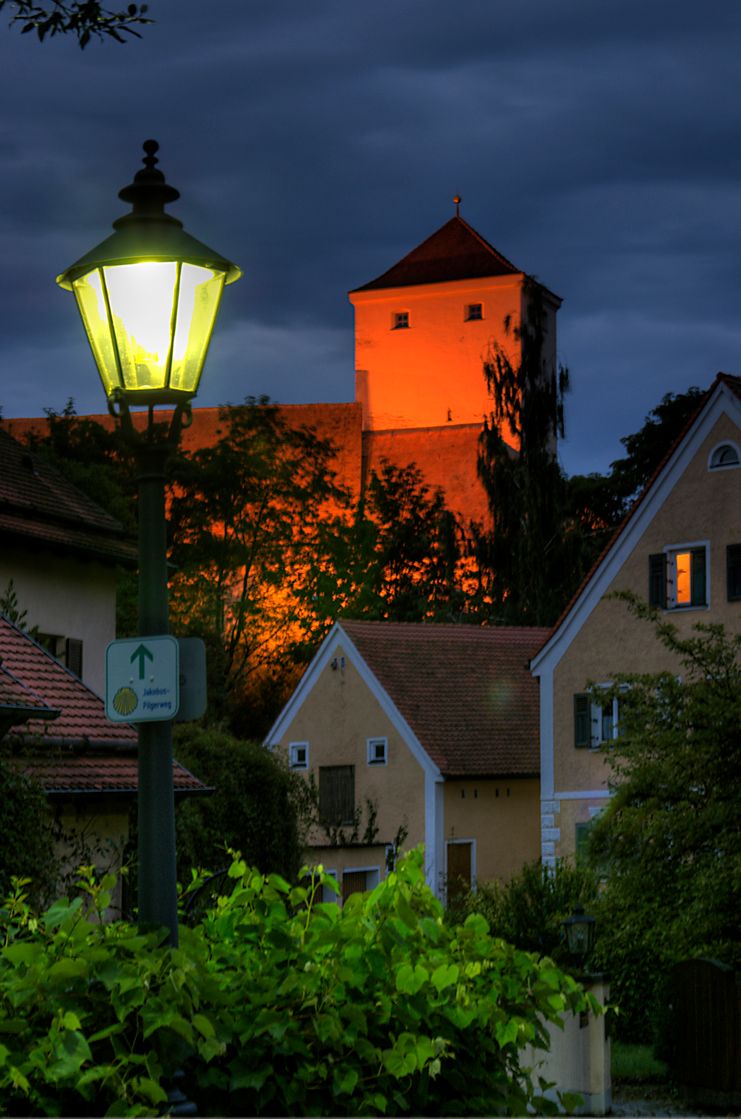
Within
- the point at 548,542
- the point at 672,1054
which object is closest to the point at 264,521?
the point at 548,542

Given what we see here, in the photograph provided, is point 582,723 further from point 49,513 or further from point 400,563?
point 400,563

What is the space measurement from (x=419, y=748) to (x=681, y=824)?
26.7m

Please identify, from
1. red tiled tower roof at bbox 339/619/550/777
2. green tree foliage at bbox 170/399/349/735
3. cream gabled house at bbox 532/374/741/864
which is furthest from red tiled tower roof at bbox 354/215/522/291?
cream gabled house at bbox 532/374/741/864

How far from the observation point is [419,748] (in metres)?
45.7

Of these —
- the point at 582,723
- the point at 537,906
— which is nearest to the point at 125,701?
the point at 537,906

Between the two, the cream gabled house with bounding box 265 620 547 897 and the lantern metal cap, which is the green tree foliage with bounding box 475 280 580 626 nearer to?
the cream gabled house with bounding box 265 620 547 897

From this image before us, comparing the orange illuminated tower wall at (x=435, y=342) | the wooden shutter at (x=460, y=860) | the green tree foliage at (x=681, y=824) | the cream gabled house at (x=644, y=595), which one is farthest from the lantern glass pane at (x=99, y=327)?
the orange illuminated tower wall at (x=435, y=342)

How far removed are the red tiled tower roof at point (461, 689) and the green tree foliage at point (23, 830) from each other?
2964 centimetres

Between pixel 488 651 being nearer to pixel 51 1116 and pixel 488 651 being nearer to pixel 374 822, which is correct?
pixel 374 822

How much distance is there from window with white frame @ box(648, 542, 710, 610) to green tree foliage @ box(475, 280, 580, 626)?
20.3 m

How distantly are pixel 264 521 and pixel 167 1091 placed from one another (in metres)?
57.2

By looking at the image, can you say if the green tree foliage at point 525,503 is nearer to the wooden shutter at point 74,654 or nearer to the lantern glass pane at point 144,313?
the wooden shutter at point 74,654

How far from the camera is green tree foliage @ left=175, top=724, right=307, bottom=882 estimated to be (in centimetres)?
2780

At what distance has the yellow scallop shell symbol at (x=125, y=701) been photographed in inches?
246
